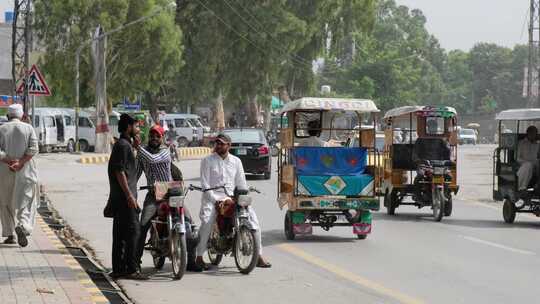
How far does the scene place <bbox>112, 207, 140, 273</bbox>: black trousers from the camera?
36.2 feet

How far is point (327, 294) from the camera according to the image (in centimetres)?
1016

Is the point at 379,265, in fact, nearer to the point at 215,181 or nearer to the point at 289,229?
the point at 215,181

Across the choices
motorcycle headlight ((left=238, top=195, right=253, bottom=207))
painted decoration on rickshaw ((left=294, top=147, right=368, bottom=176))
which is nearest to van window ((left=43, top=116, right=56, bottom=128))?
painted decoration on rickshaw ((left=294, top=147, right=368, bottom=176))

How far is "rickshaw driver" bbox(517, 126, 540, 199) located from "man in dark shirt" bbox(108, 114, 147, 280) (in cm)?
930

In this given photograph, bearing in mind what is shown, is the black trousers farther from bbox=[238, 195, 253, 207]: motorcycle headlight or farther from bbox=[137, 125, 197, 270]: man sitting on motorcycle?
bbox=[238, 195, 253, 207]: motorcycle headlight

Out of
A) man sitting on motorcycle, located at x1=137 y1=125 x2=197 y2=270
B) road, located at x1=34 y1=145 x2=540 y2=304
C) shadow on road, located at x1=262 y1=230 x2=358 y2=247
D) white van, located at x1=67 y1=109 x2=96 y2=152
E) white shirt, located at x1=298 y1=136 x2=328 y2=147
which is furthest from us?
white van, located at x1=67 y1=109 x2=96 y2=152

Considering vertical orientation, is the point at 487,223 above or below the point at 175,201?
below

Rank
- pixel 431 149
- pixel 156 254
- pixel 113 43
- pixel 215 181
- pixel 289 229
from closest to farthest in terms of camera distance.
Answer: pixel 156 254, pixel 215 181, pixel 289 229, pixel 431 149, pixel 113 43

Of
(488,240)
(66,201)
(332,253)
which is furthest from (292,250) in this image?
(66,201)

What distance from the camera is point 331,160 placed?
16406 millimetres

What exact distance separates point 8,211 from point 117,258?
2.78 m

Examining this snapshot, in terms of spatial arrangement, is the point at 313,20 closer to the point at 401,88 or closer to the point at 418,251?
the point at 401,88

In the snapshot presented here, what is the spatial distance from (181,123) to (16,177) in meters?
52.8

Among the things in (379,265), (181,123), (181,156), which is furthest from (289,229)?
(181,123)
